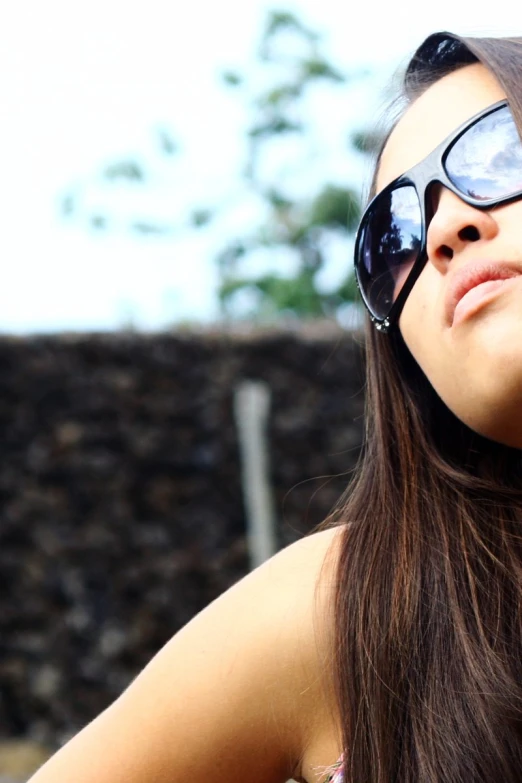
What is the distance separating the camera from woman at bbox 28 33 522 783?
114 cm

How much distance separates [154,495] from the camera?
6805mm

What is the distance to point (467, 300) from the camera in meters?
1.15

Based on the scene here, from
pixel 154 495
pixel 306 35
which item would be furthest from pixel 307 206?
pixel 154 495

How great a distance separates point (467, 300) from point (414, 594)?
0.37 metres

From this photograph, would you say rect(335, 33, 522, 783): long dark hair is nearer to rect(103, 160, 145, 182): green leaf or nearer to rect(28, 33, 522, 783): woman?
rect(28, 33, 522, 783): woman

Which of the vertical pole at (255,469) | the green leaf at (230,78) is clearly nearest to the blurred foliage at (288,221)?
the green leaf at (230,78)

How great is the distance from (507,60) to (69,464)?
5.66 meters

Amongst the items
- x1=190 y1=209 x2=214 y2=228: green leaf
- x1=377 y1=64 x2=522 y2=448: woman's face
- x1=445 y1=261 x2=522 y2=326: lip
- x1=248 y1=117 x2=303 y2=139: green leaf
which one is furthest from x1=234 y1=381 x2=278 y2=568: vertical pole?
x1=248 y1=117 x2=303 y2=139: green leaf

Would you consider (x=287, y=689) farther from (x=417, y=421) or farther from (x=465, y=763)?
(x=417, y=421)

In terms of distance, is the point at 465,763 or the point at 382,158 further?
the point at 382,158

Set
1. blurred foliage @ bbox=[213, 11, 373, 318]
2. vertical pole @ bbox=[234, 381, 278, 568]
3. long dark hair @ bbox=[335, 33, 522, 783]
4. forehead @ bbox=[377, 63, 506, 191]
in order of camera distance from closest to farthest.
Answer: long dark hair @ bbox=[335, 33, 522, 783]
forehead @ bbox=[377, 63, 506, 191]
vertical pole @ bbox=[234, 381, 278, 568]
blurred foliage @ bbox=[213, 11, 373, 318]

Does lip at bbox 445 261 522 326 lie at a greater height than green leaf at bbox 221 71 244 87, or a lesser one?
lesser

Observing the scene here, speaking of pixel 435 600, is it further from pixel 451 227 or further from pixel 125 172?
pixel 125 172

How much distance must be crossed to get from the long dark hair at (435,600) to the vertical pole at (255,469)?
5047 mm
